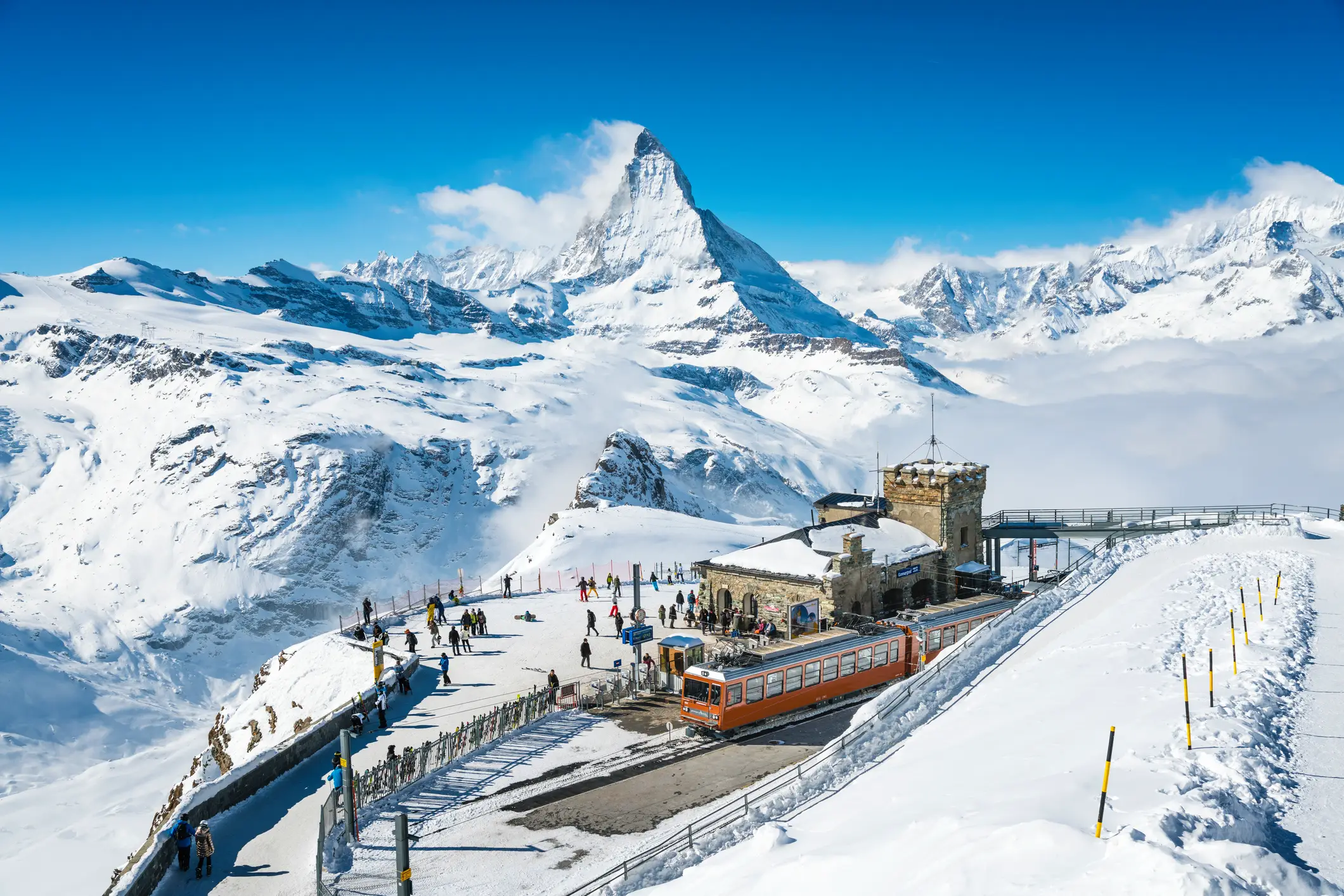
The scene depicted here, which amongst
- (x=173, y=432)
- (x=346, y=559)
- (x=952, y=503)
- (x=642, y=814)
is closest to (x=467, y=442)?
(x=346, y=559)

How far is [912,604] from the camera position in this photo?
1524 inches

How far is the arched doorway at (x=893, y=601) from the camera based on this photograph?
122ft

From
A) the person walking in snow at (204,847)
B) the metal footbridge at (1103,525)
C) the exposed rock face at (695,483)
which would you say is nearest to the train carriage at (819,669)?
the person walking in snow at (204,847)

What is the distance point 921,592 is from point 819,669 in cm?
1339

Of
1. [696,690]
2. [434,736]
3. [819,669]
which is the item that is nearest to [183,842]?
[434,736]

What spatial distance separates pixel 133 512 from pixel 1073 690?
519 feet

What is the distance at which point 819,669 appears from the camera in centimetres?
2786

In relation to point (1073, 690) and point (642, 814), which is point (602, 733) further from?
point (1073, 690)

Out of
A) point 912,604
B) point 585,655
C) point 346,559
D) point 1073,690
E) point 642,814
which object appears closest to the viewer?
point 642,814

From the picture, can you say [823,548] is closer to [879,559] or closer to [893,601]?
[879,559]

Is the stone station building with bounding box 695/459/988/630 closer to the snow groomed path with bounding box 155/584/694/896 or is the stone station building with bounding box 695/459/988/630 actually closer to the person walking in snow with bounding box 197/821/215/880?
the snow groomed path with bounding box 155/584/694/896

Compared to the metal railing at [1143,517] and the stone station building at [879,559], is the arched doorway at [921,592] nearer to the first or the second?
the stone station building at [879,559]

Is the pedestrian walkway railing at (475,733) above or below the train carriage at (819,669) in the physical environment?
below

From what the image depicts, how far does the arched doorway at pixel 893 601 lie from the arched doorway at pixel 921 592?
779 mm
